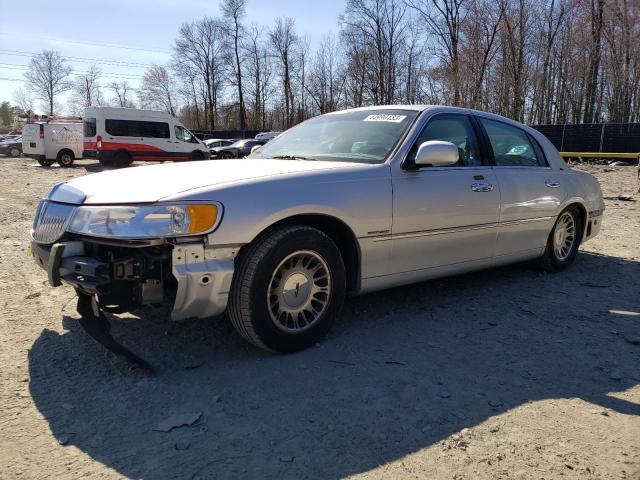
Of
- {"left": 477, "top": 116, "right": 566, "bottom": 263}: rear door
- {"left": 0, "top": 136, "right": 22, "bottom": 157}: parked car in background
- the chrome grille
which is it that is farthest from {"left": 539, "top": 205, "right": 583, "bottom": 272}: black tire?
{"left": 0, "top": 136, "right": 22, "bottom": 157}: parked car in background

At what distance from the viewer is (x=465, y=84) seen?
36188 mm

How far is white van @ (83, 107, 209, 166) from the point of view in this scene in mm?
21750

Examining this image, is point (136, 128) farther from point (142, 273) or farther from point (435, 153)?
point (142, 273)

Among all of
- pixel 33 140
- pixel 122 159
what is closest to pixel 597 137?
pixel 122 159

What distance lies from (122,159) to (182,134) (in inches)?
118

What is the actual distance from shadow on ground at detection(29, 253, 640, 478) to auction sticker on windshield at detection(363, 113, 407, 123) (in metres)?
1.49

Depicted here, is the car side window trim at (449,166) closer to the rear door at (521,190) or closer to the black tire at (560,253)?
the rear door at (521,190)

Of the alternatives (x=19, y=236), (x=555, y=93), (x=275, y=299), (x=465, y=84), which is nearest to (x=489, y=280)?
(x=275, y=299)

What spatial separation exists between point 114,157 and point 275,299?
68.9 feet

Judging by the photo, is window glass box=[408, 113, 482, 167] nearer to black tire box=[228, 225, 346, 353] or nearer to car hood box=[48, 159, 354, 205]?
car hood box=[48, 159, 354, 205]

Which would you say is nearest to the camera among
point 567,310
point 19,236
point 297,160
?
point 297,160

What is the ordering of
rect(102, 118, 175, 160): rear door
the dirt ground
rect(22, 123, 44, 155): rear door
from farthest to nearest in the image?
rect(22, 123, 44, 155): rear door < rect(102, 118, 175, 160): rear door < the dirt ground

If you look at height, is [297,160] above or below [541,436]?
above

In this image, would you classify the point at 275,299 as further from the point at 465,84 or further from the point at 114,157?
the point at 465,84
